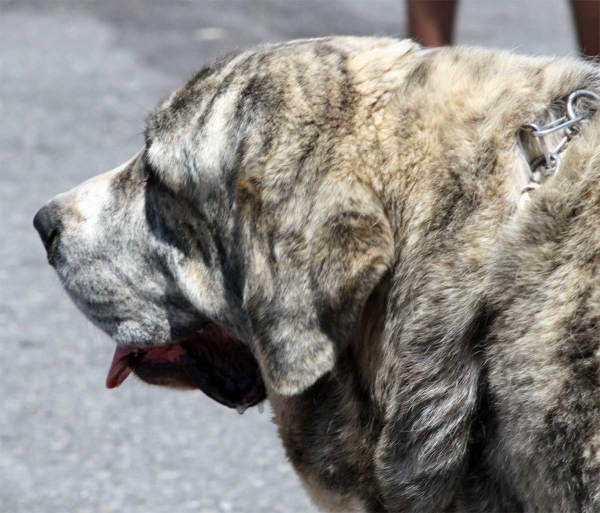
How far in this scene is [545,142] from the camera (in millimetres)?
1916

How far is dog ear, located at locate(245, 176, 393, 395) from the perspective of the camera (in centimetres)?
200

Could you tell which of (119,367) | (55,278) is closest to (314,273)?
(119,367)

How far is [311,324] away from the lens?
6.75ft

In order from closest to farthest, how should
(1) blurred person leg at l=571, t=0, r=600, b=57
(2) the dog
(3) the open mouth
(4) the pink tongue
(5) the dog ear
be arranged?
(2) the dog
(5) the dog ear
(3) the open mouth
(4) the pink tongue
(1) blurred person leg at l=571, t=0, r=600, b=57

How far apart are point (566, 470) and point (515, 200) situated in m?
0.53

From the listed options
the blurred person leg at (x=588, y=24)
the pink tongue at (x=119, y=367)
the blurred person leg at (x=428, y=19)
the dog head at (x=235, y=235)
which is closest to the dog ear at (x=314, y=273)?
the dog head at (x=235, y=235)

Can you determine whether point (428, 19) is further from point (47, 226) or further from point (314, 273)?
point (314, 273)

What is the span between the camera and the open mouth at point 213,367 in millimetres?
2625

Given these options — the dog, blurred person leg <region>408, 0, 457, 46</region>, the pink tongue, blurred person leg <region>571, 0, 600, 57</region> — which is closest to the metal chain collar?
the dog

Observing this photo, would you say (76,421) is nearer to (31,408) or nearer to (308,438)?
(31,408)

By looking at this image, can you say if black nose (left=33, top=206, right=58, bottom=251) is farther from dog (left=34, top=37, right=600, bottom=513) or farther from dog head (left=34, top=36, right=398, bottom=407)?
dog (left=34, top=37, right=600, bottom=513)

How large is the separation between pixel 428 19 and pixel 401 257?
2487 millimetres

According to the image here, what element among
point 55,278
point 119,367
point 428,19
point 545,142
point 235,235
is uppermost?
point 545,142

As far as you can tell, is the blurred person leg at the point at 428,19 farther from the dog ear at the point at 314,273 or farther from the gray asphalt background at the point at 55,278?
the dog ear at the point at 314,273
